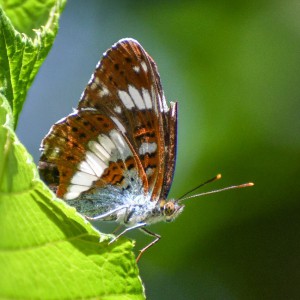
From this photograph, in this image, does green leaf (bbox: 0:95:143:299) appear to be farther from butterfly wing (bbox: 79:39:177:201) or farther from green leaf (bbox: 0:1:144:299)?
butterfly wing (bbox: 79:39:177:201)

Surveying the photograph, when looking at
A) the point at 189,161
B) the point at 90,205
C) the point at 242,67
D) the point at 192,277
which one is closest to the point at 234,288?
the point at 192,277

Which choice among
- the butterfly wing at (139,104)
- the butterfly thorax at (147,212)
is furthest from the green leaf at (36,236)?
the butterfly thorax at (147,212)

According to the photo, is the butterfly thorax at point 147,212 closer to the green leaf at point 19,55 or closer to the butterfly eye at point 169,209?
the butterfly eye at point 169,209

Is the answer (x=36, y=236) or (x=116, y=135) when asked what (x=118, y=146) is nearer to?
(x=116, y=135)

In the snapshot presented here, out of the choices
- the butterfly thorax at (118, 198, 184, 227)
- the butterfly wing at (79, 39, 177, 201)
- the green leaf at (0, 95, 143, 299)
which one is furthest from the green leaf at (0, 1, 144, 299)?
the butterfly thorax at (118, 198, 184, 227)

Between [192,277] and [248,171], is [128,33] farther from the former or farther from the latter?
[192,277]

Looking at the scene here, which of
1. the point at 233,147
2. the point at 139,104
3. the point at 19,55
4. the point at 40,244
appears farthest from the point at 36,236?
the point at 233,147
